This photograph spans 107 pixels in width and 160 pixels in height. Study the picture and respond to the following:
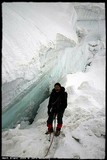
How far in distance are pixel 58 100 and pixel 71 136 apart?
3.08ft

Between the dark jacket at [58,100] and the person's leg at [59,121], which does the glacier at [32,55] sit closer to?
the dark jacket at [58,100]

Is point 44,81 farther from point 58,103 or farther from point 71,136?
point 71,136

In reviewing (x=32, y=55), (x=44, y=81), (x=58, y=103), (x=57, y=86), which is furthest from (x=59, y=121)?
(x=44, y=81)

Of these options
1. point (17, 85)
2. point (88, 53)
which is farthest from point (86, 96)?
point (88, 53)

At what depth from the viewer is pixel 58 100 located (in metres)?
4.47

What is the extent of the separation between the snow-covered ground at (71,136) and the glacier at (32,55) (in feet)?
1.66

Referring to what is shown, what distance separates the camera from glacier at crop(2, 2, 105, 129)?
173 inches

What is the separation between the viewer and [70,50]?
27.4ft

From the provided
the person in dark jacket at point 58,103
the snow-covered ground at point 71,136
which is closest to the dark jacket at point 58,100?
the person in dark jacket at point 58,103

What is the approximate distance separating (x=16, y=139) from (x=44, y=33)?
11.0ft

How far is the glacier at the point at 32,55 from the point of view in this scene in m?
4.39

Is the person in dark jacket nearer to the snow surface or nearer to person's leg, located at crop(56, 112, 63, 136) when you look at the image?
person's leg, located at crop(56, 112, 63, 136)

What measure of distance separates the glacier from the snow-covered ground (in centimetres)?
51

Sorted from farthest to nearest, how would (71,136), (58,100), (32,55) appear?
1. (32,55)
2. (71,136)
3. (58,100)
